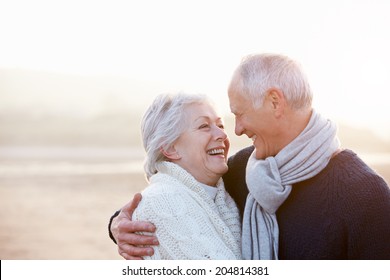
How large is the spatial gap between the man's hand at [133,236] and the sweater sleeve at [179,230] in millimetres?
34

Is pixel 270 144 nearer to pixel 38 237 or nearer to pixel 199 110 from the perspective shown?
pixel 199 110

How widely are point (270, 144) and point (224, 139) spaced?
9.8 inches

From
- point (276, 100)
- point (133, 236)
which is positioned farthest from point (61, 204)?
point (276, 100)

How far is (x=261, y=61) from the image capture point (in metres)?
3.10

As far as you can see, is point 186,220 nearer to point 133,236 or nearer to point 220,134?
point 133,236

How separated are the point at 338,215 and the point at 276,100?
0.59m

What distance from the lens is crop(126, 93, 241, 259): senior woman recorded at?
3.03 metres

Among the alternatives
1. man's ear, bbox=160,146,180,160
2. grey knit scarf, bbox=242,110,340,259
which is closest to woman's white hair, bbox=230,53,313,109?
grey knit scarf, bbox=242,110,340,259

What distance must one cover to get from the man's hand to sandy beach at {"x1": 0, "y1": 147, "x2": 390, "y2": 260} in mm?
4676

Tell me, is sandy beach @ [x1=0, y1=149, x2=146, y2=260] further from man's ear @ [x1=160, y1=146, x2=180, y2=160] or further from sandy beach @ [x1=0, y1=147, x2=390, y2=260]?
man's ear @ [x1=160, y1=146, x2=180, y2=160]

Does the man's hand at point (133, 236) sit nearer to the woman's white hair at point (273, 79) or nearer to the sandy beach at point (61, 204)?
the woman's white hair at point (273, 79)

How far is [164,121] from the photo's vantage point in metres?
3.27

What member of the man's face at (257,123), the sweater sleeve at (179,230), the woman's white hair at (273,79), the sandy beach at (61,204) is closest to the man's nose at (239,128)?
the man's face at (257,123)
